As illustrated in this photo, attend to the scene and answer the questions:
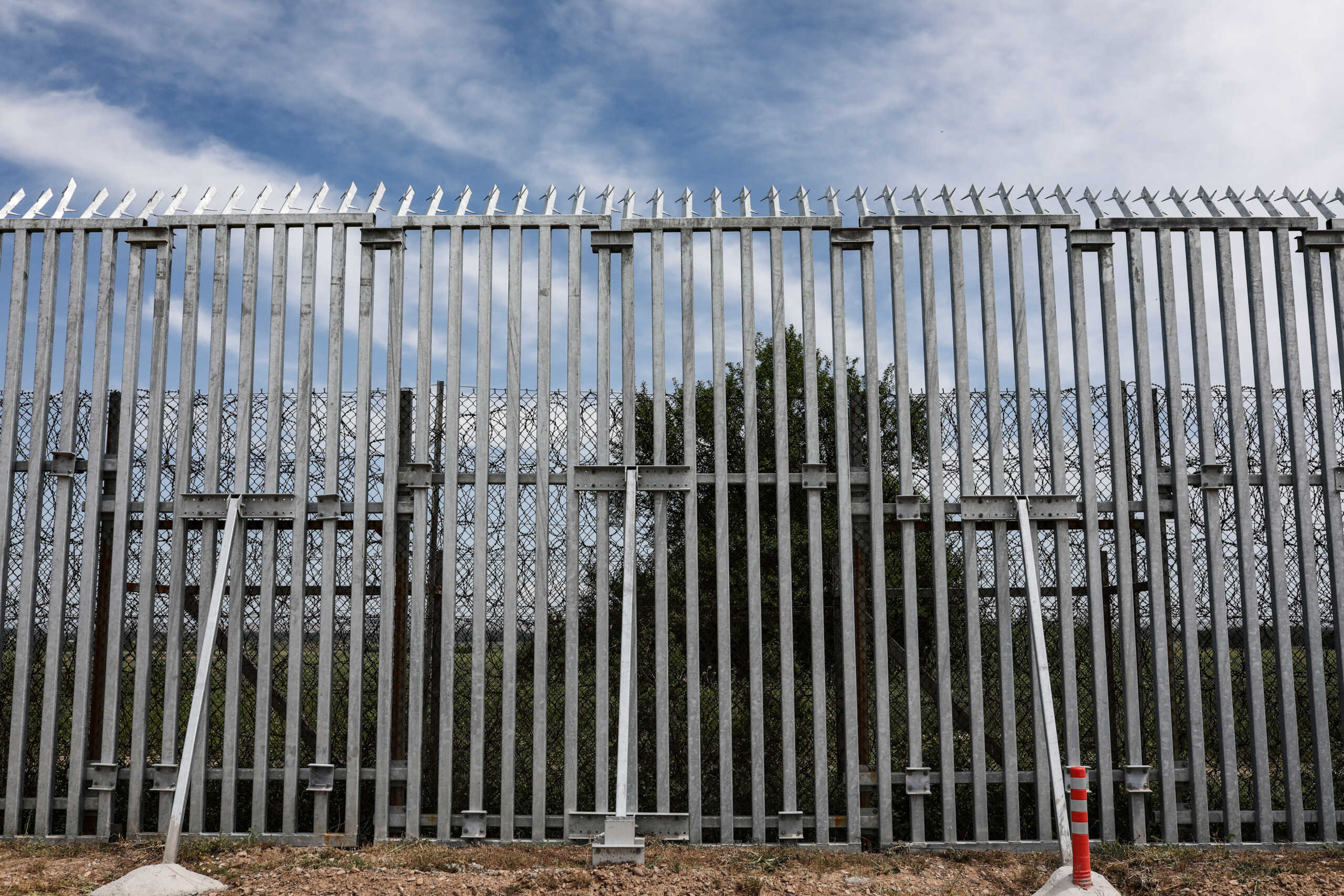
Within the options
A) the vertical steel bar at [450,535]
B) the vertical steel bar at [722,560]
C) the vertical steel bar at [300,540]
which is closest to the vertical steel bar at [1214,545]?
the vertical steel bar at [722,560]

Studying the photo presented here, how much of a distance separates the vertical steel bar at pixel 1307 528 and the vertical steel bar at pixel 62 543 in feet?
25.4

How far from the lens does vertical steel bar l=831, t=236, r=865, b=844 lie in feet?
22.0

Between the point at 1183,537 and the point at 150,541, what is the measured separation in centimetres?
709

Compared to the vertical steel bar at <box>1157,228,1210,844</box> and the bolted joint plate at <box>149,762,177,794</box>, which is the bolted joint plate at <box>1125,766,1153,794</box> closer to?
the vertical steel bar at <box>1157,228,1210,844</box>

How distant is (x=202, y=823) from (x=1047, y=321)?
6.61 meters

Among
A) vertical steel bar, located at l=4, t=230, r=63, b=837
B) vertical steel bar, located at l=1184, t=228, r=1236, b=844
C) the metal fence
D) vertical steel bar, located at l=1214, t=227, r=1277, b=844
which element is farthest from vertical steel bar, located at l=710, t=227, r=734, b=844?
vertical steel bar, located at l=4, t=230, r=63, b=837

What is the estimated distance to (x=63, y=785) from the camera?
746 cm

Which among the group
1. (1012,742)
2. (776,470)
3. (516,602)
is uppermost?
(776,470)

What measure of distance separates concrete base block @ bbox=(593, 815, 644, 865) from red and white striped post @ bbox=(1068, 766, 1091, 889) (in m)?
2.40

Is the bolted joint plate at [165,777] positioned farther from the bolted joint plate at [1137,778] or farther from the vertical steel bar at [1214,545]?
the vertical steel bar at [1214,545]

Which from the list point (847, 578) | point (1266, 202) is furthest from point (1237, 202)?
point (847, 578)

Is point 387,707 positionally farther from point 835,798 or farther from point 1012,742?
point 1012,742

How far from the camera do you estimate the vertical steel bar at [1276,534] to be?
271 inches

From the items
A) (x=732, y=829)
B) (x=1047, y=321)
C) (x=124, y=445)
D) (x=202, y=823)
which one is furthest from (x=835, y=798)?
(x=124, y=445)
